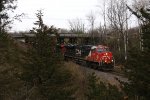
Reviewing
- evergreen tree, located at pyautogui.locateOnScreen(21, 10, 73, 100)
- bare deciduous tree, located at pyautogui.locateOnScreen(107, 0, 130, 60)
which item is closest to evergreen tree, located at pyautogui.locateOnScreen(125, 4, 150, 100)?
evergreen tree, located at pyautogui.locateOnScreen(21, 10, 73, 100)

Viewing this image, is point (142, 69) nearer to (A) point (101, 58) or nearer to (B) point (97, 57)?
(A) point (101, 58)

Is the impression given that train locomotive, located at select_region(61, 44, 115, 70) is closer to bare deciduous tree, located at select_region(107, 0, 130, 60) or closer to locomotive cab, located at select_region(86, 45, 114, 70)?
locomotive cab, located at select_region(86, 45, 114, 70)

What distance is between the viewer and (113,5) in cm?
6047

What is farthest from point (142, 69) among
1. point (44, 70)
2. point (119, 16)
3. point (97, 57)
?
point (119, 16)

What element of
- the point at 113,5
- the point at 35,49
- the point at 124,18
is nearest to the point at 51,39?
the point at 35,49

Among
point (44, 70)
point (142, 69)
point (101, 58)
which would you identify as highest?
point (142, 69)

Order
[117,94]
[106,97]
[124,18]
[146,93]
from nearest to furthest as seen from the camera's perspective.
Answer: [146,93], [117,94], [106,97], [124,18]

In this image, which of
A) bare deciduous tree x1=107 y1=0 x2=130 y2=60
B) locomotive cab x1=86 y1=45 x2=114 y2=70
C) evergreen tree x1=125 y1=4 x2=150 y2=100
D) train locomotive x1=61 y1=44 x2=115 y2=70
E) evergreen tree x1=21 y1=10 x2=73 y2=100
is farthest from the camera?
bare deciduous tree x1=107 y1=0 x2=130 y2=60

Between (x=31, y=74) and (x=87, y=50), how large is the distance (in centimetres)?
2703

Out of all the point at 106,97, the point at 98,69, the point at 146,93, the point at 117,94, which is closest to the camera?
the point at 146,93

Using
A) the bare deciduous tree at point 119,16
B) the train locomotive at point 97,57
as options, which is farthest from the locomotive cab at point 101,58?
the bare deciduous tree at point 119,16

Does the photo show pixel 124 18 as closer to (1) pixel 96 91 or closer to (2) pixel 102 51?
(2) pixel 102 51

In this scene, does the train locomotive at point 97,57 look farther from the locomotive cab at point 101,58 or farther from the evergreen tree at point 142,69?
the evergreen tree at point 142,69

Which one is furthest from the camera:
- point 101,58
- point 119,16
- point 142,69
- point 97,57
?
point 119,16
